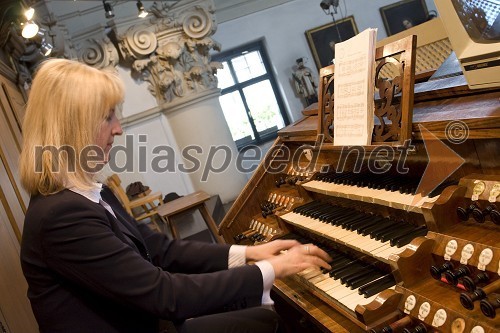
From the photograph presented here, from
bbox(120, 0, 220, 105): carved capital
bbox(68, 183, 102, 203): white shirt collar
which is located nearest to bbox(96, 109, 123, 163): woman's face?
bbox(68, 183, 102, 203): white shirt collar

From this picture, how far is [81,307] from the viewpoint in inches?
62.2

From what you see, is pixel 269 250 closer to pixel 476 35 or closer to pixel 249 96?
pixel 476 35

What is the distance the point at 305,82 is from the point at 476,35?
10609 millimetres

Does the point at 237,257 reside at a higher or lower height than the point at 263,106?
lower

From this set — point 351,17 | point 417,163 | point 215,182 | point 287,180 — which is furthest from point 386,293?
point 351,17

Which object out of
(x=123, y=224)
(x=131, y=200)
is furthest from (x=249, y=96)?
(x=123, y=224)

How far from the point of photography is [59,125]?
160 cm

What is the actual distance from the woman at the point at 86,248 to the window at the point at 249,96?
34.7 feet

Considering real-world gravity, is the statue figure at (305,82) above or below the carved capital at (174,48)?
below

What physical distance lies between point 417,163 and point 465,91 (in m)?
0.32

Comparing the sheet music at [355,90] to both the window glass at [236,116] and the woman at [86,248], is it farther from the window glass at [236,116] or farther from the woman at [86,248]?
the window glass at [236,116]

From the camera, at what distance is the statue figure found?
11844mm

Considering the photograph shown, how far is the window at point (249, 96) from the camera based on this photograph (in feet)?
40.2

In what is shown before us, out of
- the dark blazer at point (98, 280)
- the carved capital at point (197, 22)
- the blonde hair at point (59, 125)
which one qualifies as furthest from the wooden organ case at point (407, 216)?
the carved capital at point (197, 22)
